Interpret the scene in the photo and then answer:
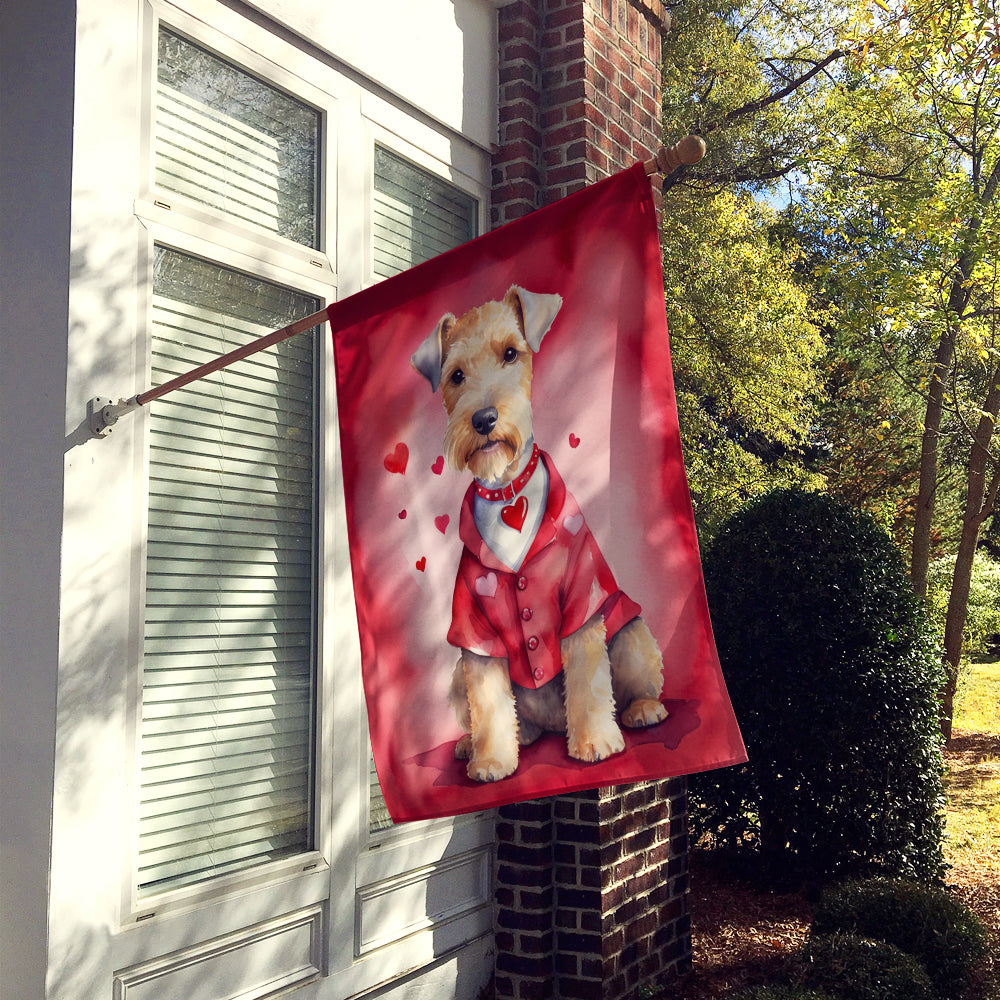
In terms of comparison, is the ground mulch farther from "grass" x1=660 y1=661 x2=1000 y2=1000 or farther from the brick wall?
the brick wall

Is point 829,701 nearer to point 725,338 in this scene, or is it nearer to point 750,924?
point 750,924

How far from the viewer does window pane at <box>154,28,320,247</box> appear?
3275mm

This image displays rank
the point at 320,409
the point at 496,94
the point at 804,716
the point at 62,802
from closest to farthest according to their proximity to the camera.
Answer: the point at 62,802 < the point at 320,409 < the point at 496,94 < the point at 804,716

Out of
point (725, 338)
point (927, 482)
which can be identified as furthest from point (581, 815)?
point (927, 482)

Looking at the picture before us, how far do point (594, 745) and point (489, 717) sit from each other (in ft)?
0.92

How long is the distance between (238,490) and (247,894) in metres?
1.36

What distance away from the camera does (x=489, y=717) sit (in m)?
2.59

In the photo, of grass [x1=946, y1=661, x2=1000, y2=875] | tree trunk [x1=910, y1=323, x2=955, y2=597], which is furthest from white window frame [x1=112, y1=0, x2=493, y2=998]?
tree trunk [x1=910, y1=323, x2=955, y2=597]

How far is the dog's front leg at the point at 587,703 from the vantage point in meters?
2.54

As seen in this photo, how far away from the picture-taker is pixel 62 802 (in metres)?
2.75

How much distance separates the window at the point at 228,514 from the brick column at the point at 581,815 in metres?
1.25

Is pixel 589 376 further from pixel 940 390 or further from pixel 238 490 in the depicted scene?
pixel 940 390

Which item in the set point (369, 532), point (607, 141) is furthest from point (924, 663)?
point (369, 532)

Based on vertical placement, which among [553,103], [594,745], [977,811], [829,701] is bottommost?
[977,811]
